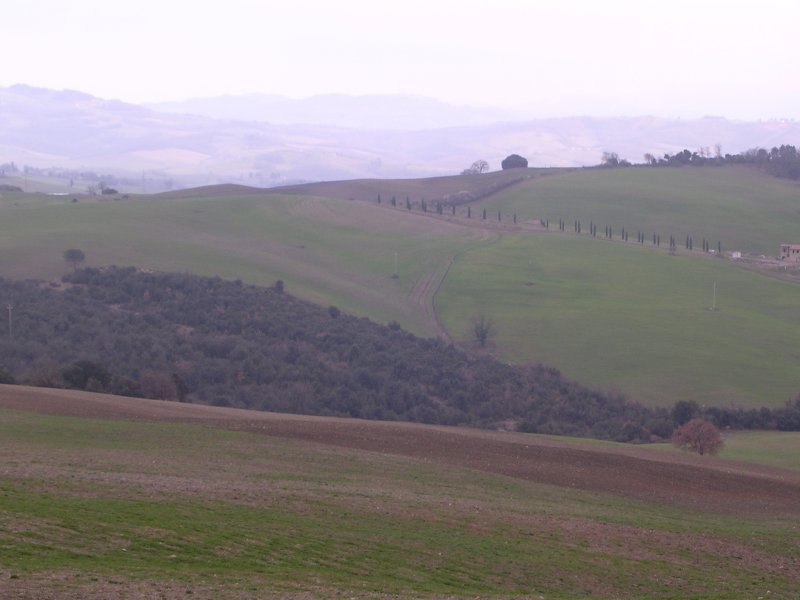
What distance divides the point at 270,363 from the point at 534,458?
107ft

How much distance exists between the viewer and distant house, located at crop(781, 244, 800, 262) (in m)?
106

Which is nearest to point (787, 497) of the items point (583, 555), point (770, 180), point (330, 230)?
point (583, 555)

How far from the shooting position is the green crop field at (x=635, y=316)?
68.1m

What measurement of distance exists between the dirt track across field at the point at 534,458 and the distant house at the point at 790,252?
72.5 meters

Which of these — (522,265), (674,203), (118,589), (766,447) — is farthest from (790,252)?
(118,589)

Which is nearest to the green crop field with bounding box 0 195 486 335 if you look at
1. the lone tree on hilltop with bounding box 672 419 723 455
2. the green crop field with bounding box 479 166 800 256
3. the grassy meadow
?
the green crop field with bounding box 479 166 800 256

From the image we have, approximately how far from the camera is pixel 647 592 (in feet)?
61.2

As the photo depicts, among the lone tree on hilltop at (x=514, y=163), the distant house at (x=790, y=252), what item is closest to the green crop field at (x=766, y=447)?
the distant house at (x=790, y=252)

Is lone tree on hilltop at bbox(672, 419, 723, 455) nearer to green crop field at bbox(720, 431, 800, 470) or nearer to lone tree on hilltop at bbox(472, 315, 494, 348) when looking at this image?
green crop field at bbox(720, 431, 800, 470)

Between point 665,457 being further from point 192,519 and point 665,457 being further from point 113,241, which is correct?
point 113,241

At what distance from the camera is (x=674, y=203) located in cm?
13250

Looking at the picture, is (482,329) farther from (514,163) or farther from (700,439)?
(514,163)

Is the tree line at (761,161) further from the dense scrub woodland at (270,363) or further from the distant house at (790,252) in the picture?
the dense scrub woodland at (270,363)

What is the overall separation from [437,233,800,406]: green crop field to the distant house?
7943 millimetres
